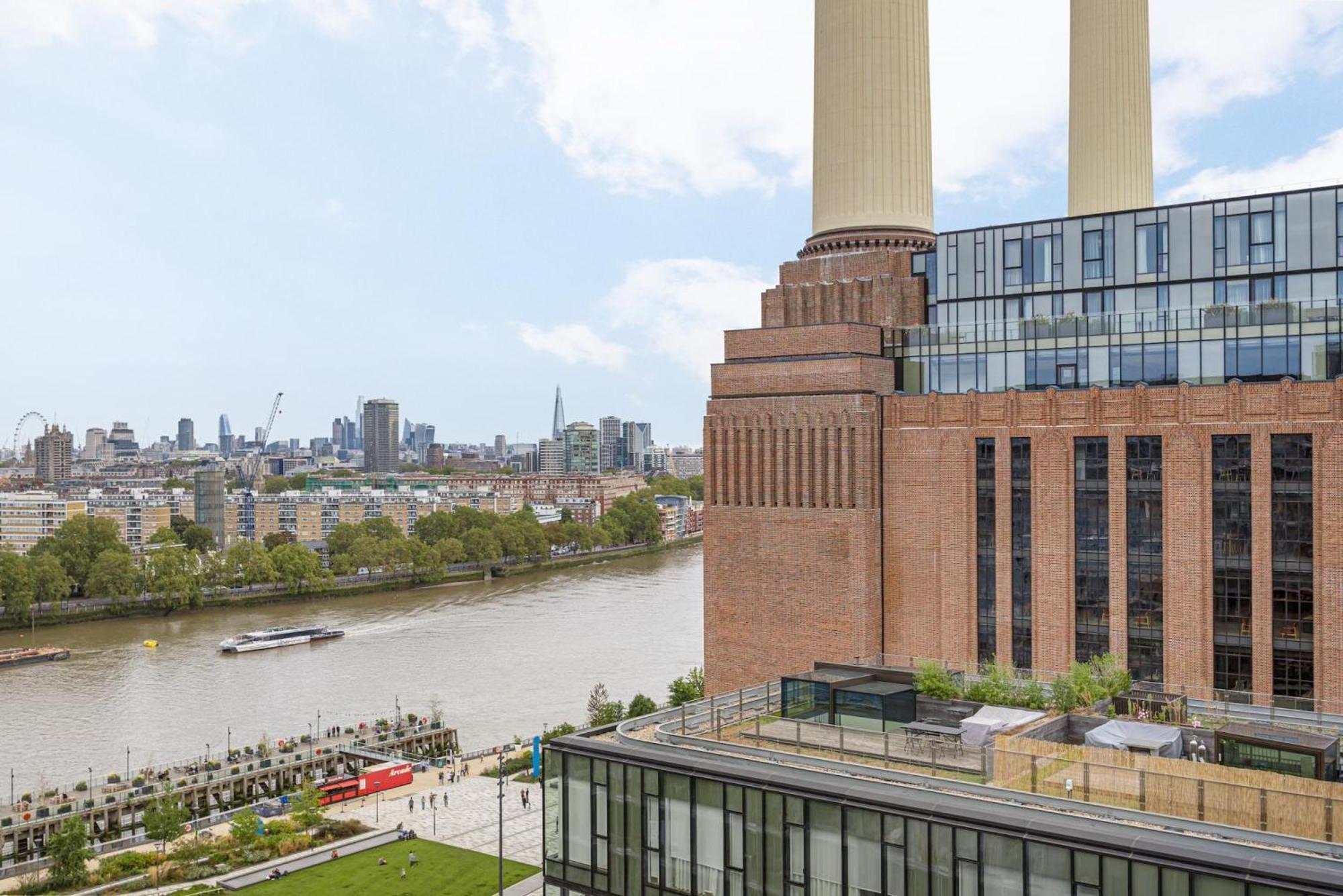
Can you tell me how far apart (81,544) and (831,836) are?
405 ft

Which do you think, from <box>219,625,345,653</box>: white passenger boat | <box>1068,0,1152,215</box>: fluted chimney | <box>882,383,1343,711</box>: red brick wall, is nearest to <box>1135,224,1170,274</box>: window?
<box>882,383,1343,711</box>: red brick wall

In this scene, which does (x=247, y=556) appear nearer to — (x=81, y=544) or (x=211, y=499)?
(x=81, y=544)

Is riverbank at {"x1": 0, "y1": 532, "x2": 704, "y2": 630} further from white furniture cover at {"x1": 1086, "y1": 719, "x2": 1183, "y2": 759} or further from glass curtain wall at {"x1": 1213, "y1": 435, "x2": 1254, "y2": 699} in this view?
white furniture cover at {"x1": 1086, "y1": 719, "x2": 1183, "y2": 759}

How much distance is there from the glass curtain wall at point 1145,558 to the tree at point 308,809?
30.8 meters

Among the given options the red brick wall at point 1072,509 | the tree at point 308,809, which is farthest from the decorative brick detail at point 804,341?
the tree at point 308,809

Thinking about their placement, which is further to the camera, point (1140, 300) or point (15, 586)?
point (15, 586)

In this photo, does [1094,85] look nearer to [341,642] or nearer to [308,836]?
[308,836]

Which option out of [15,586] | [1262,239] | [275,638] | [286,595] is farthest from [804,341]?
[286,595]

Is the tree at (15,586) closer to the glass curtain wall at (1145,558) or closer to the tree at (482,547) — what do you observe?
the tree at (482,547)

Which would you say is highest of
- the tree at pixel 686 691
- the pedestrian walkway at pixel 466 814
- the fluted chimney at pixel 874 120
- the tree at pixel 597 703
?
the fluted chimney at pixel 874 120

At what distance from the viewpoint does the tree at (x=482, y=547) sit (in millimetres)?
148000

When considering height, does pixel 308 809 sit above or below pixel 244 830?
above

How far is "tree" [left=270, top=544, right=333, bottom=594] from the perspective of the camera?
421 ft

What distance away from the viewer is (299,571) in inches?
5044
